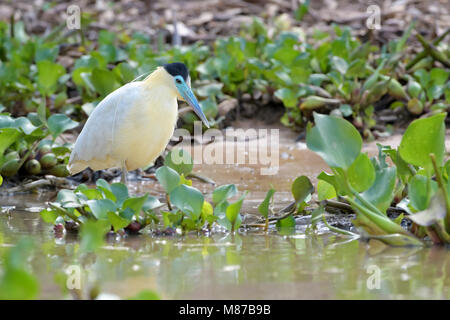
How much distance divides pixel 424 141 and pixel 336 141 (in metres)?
0.43

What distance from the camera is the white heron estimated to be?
4656 mm

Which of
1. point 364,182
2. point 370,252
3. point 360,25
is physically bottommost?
point 370,252

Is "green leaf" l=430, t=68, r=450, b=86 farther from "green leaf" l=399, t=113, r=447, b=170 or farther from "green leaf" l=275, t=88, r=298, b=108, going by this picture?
"green leaf" l=399, t=113, r=447, b=170

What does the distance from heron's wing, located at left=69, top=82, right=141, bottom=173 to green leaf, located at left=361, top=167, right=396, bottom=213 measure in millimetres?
1703

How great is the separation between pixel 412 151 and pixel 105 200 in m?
1.59

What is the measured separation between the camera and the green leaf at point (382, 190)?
3.67 m

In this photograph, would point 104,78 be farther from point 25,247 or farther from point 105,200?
point 25,247

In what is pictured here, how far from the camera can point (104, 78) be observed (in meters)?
6.46

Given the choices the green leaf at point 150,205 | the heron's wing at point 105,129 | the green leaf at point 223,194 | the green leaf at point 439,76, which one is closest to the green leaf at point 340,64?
the green leaf at point 439,76

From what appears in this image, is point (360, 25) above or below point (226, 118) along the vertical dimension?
above

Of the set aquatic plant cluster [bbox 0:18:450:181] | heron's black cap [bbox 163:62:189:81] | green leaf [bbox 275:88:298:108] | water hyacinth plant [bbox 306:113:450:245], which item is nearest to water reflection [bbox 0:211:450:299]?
water hyacinth plant [bbox 306:113:450:245]

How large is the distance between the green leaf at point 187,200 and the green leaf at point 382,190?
874 millimetres

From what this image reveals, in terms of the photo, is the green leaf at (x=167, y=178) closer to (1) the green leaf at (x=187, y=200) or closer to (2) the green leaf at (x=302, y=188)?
(1) the green leaf at (x=187, y=200)
